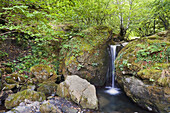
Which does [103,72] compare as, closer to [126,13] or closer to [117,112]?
[117,112]

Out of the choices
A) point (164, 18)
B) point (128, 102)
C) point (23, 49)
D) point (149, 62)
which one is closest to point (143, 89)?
point (149, 62)

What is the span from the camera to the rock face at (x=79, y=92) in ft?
13.9

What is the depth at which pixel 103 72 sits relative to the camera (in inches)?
276

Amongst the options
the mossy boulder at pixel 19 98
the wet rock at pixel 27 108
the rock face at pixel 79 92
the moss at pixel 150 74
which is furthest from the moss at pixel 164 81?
the mossy boulder at pixel 19 98

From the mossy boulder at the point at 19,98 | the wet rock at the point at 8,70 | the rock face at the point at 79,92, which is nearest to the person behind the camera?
the mossy boulder at the point at 19,98

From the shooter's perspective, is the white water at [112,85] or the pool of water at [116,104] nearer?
the pool of water at [116,104]

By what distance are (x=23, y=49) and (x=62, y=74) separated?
3.84m

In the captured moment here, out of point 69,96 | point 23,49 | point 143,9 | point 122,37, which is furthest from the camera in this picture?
point 122,37

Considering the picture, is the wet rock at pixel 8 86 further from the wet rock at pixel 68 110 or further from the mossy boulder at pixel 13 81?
the wet rock at pixel 68 110

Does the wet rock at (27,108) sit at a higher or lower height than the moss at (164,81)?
lower

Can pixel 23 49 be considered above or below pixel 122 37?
below

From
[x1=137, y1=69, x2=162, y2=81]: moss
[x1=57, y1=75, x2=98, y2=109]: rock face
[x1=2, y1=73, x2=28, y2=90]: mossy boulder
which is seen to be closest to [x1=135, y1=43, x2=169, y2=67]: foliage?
[x1=137, y1=69, x2=162, y2=81]: moss

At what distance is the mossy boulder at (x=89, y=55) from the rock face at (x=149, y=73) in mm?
2080

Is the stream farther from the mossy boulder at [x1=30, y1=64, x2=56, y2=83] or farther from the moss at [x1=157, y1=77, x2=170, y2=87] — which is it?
the mossy boulder at [x1=30, y1=64, x2=56, y2=83]
